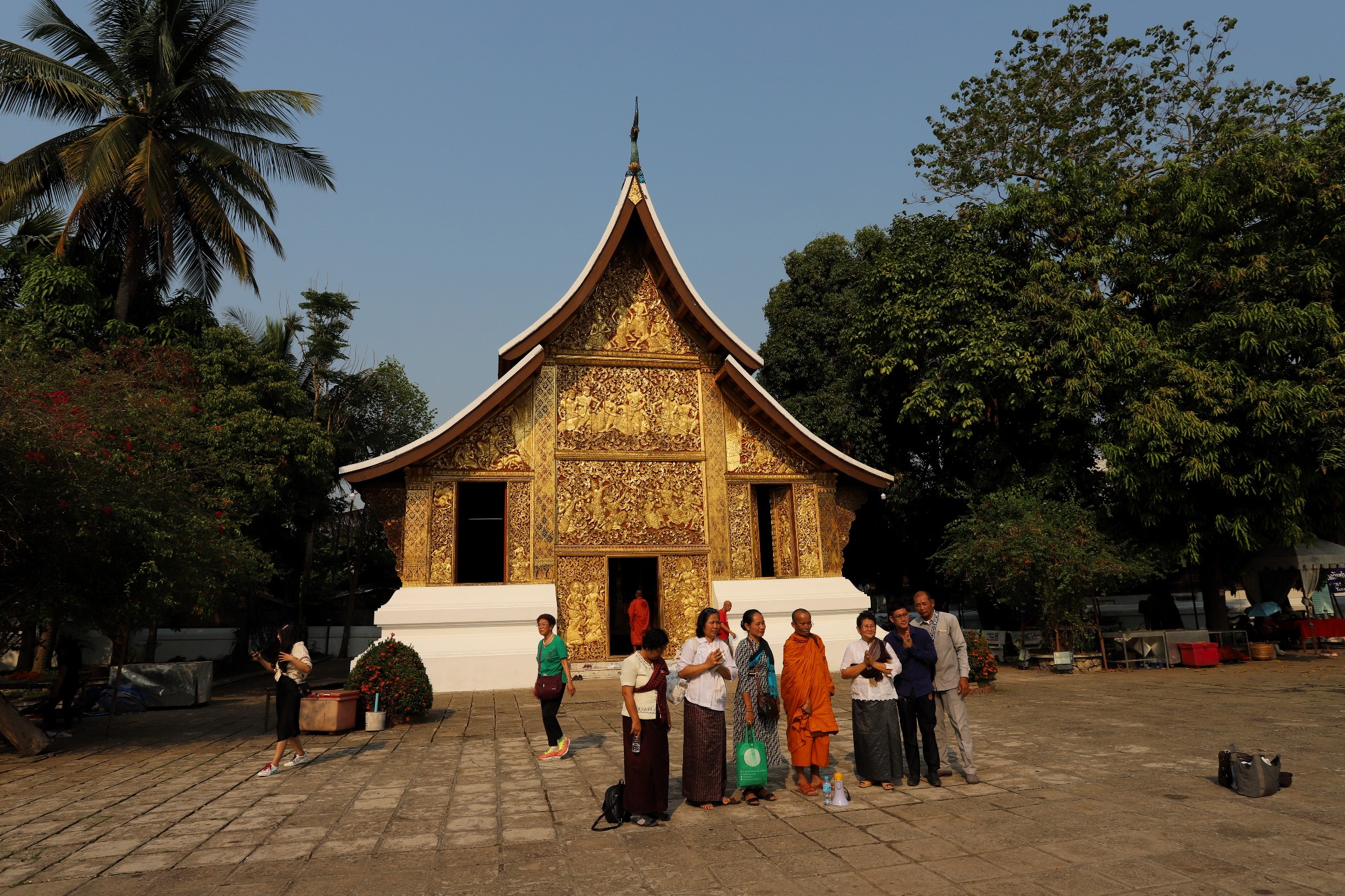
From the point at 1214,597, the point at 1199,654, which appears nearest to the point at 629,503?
the point at 1199,654

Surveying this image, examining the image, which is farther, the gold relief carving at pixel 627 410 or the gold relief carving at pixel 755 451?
the gold relief carving at pixel 755 451

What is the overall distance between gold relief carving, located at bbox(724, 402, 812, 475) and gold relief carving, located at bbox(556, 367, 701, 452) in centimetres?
64

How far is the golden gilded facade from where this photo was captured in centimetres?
1408

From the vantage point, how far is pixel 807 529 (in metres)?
15.6

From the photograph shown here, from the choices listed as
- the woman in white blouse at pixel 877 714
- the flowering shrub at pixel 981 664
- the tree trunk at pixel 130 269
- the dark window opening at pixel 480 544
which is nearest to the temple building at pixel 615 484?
the flowering shrub at pixel 981 664

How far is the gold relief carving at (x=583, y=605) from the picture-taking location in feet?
46.5

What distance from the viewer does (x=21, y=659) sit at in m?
18.0

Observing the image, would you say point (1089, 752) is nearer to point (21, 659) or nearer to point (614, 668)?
point (614, 668)

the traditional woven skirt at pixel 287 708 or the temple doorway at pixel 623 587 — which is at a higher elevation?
the temple doorway at pixel 623 587

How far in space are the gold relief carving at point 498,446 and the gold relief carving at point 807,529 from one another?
5025 millimetres

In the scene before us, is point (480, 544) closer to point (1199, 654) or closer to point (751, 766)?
point (1199, 654)

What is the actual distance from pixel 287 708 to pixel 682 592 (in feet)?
27.0

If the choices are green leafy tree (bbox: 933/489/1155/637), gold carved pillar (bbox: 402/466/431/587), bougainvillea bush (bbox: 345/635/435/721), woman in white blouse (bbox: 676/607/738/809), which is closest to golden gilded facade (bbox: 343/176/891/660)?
gold carved pillar (bbox: 402/466/431/587)

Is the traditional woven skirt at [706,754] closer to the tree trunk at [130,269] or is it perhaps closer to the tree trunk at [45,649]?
the tree trunk at [45,649]
